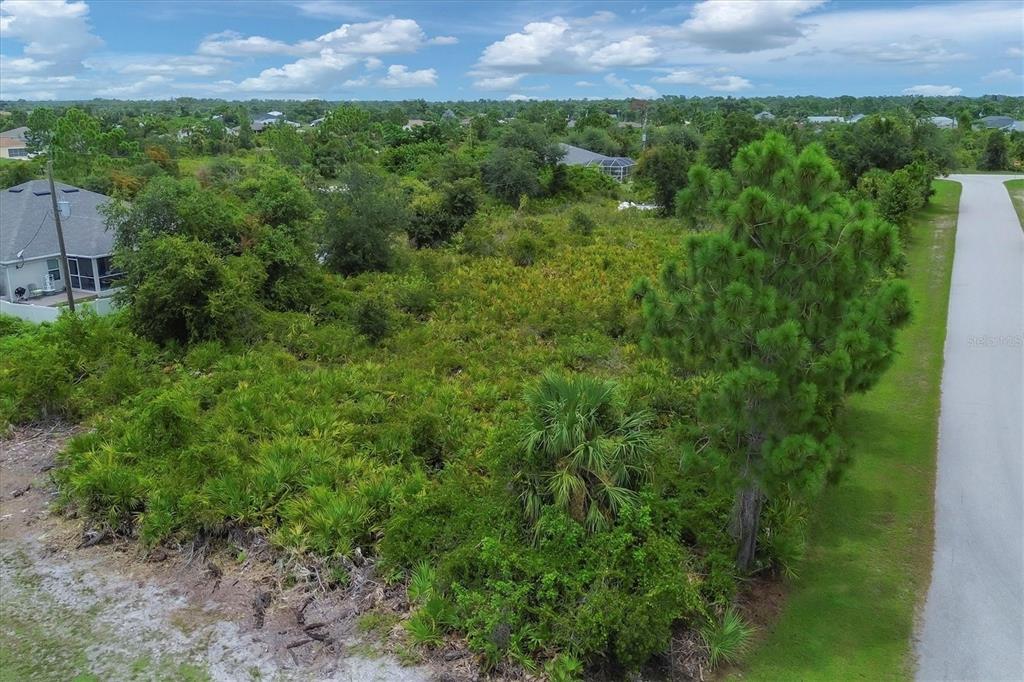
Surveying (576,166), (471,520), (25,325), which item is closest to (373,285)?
(25,325)

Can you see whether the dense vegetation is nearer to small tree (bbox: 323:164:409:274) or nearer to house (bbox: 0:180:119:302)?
small tree (bbox: 323:164:409:274)

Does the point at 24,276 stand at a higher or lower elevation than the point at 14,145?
lower

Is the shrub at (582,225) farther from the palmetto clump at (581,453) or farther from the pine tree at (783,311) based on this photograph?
the pine tree at (783,311)

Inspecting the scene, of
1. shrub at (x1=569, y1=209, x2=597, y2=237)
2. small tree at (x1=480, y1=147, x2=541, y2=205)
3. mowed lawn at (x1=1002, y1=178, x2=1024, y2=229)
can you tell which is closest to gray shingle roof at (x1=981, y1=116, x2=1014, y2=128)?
mowed lawn at (x1=1002, y1=178, x2=1024, y2=229)

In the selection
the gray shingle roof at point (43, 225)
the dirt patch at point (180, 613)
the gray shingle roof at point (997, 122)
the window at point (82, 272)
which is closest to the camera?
the dirt patch at point (180, 613)

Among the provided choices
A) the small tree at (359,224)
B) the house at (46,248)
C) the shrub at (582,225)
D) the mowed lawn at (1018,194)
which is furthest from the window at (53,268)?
the mowed lawn at (1018,194)

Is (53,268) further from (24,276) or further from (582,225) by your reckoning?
(582,225)

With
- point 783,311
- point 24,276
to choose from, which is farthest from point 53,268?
point 783,311
